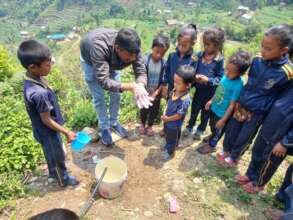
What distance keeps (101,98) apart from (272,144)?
7.69 feet

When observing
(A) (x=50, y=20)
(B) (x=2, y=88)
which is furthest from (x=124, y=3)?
(B) (x=2, y=88)

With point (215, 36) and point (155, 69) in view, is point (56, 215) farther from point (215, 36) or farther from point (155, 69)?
point (215, 36)

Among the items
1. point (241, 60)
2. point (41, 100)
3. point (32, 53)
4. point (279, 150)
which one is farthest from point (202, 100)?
point (32, 53)

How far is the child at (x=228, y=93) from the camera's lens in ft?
9.99

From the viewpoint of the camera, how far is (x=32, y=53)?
2.31m

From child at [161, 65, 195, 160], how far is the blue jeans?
0.91 meters

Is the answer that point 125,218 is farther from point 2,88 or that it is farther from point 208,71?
point 2,88

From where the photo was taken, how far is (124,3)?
81375 millimetres

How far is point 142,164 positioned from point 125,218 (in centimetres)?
94

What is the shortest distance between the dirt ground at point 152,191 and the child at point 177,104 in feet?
1.38

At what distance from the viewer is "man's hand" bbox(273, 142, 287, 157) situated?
263cm

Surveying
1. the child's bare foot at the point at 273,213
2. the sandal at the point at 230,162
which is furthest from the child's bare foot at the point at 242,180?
the child's bare foot at the point at 273,213

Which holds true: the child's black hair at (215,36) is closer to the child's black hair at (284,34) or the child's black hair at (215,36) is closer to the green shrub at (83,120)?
the child's black hair at (284,34)

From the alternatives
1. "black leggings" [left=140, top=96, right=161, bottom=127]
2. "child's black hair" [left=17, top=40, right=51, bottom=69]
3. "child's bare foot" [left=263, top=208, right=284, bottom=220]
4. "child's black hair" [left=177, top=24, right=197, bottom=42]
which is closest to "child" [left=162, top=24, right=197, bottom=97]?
"child's black hair" [left=177, top=24, right=197, bottom=42]
